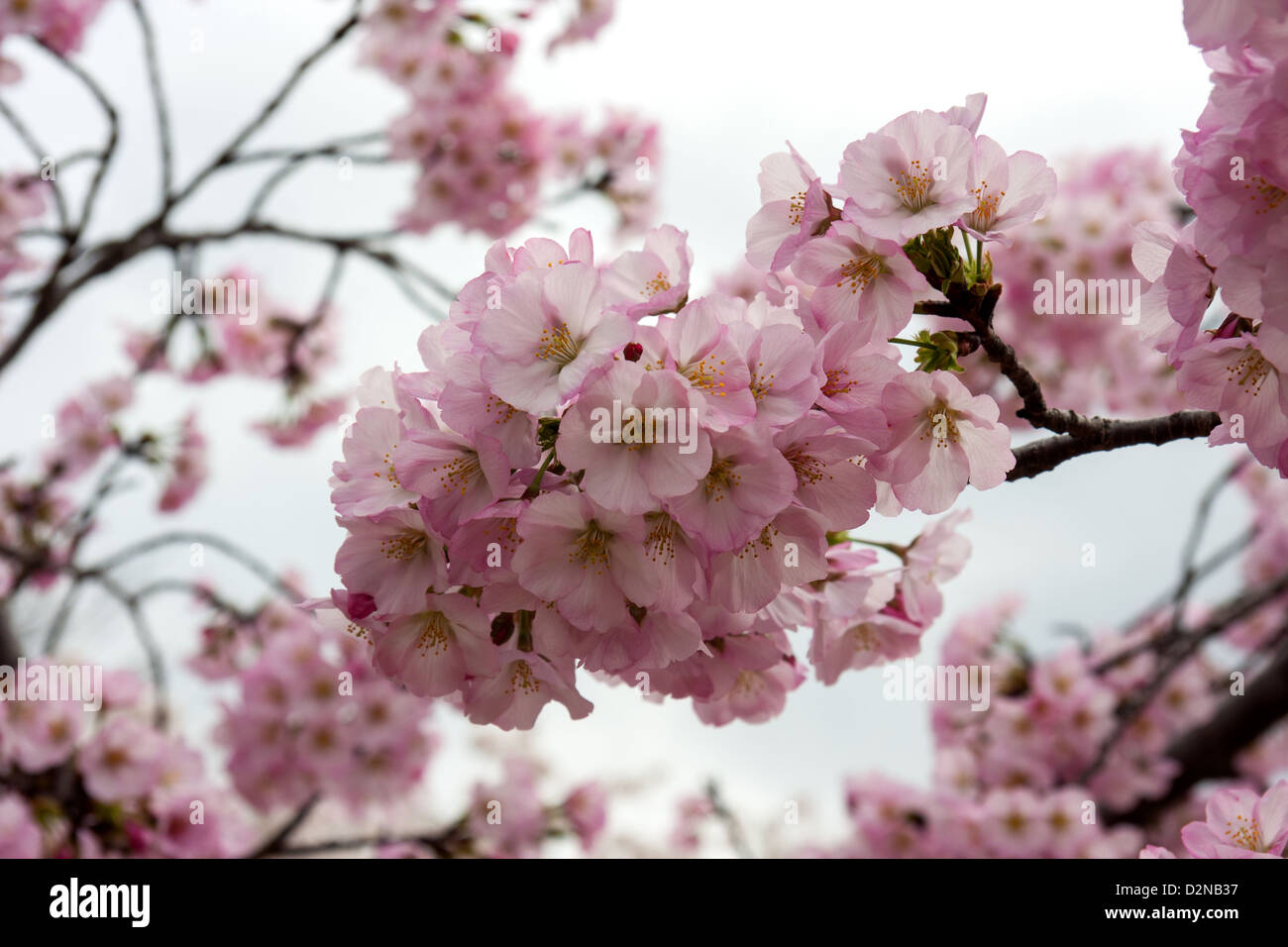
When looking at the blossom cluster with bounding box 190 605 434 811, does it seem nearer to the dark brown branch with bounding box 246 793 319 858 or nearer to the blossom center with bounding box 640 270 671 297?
the dark brown branch with bounding box 246 793 319 858

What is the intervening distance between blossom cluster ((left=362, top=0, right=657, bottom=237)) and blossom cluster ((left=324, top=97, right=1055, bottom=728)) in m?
2.53

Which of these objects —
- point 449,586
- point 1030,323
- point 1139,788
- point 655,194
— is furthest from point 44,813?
point 1030,323

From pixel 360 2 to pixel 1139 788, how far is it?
3622 mm

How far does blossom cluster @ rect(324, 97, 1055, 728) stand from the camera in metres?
0.73

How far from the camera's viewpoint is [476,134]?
3553 millimetres

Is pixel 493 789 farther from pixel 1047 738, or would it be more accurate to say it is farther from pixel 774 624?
pixel 774 624

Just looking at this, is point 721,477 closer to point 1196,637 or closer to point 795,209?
point 795,209

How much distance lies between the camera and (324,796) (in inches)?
113

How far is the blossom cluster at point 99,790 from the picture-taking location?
231 centimetres

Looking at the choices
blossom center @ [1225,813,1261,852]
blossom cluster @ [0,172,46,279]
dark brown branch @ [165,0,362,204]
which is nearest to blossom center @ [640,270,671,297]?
blossom center @ [1225,813,1261,852]

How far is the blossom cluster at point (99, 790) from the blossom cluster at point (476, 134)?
1.96 meters
